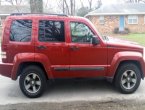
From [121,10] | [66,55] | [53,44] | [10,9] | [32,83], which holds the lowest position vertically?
[32,83]

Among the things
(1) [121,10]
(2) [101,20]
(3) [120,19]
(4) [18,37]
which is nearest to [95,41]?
(4) [18,37]

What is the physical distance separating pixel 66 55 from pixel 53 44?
427mm

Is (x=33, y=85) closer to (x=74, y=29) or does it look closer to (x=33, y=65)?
(x=33, y=65)

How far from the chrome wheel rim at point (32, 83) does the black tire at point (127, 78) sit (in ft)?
6.65

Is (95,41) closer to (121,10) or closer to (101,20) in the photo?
(101,20)

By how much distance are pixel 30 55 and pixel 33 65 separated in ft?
1.00

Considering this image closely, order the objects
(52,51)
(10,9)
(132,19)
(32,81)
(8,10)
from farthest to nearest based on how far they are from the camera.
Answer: (10,9) < (8,10) < (132,19) < (32,81) < (52,51)

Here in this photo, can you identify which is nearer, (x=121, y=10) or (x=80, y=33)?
(x=80, y=33)

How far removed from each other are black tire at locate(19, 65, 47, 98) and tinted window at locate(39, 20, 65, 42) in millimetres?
809

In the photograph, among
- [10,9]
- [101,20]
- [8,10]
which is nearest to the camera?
[101,20]

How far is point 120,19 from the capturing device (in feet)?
121

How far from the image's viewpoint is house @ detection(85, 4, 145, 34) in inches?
1438

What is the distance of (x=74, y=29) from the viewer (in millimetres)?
7102

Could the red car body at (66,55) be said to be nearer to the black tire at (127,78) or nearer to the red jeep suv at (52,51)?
the red jeep suv at (52,51)
